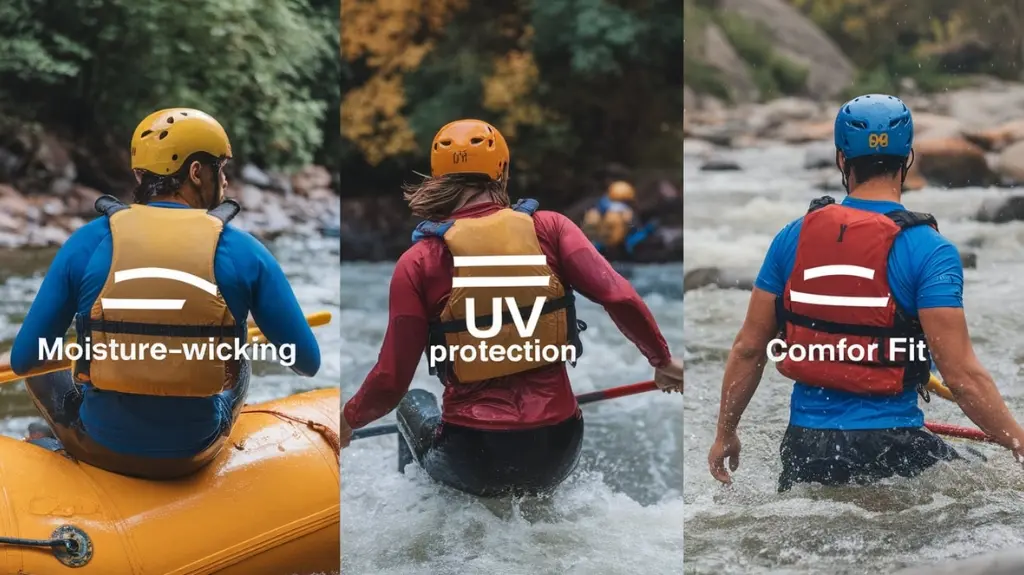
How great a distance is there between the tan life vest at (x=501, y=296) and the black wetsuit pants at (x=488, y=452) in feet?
0.47

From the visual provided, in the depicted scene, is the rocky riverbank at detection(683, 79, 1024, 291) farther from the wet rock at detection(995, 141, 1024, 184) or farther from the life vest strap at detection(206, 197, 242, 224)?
the life vest strap at detection(206, 197, 242, 224)

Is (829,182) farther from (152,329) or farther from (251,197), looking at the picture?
(152,329)

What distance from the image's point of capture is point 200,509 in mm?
2453

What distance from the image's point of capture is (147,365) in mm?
2373

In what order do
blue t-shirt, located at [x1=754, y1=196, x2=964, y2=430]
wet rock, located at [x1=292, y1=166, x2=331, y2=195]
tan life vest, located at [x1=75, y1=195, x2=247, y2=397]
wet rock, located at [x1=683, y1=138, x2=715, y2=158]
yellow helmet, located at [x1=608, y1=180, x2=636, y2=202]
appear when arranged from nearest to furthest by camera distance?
blue t-shirt, located at [x1=754, y1=196, x2=964, y2=430] < tan life vest, located at [x1=75, y1=195, x2=247, y2=397] < wet rock, located at [x1=292, y1=166, x2=331, y2=195] < yellow helmet, located at [x1=608, y1=180, x2=636, y2=202] < wet rock, located at [x1=683, y1=138, x2=715, y2=158]

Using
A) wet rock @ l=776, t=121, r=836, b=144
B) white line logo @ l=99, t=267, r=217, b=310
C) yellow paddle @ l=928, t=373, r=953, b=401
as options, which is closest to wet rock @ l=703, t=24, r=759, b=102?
wet rock @ l=776, t=121, r=836, b=144

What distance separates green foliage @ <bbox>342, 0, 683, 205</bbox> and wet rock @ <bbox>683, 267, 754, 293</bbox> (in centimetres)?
38

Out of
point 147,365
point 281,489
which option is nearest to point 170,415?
point 147,365

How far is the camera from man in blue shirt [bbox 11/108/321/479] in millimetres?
2348

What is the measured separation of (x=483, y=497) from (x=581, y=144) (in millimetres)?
1152

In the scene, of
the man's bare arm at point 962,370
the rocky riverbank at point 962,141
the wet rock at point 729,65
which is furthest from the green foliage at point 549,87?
the man's bare arm at point 962,370

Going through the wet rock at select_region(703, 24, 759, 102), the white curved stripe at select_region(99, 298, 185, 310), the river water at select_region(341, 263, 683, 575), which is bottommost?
the river water at select_region(341, 263, 683, 575)

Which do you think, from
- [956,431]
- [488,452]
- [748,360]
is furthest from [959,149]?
[488,452]

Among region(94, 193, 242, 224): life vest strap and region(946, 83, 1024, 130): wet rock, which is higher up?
region(946, 83, 1024, 130): wet rock
